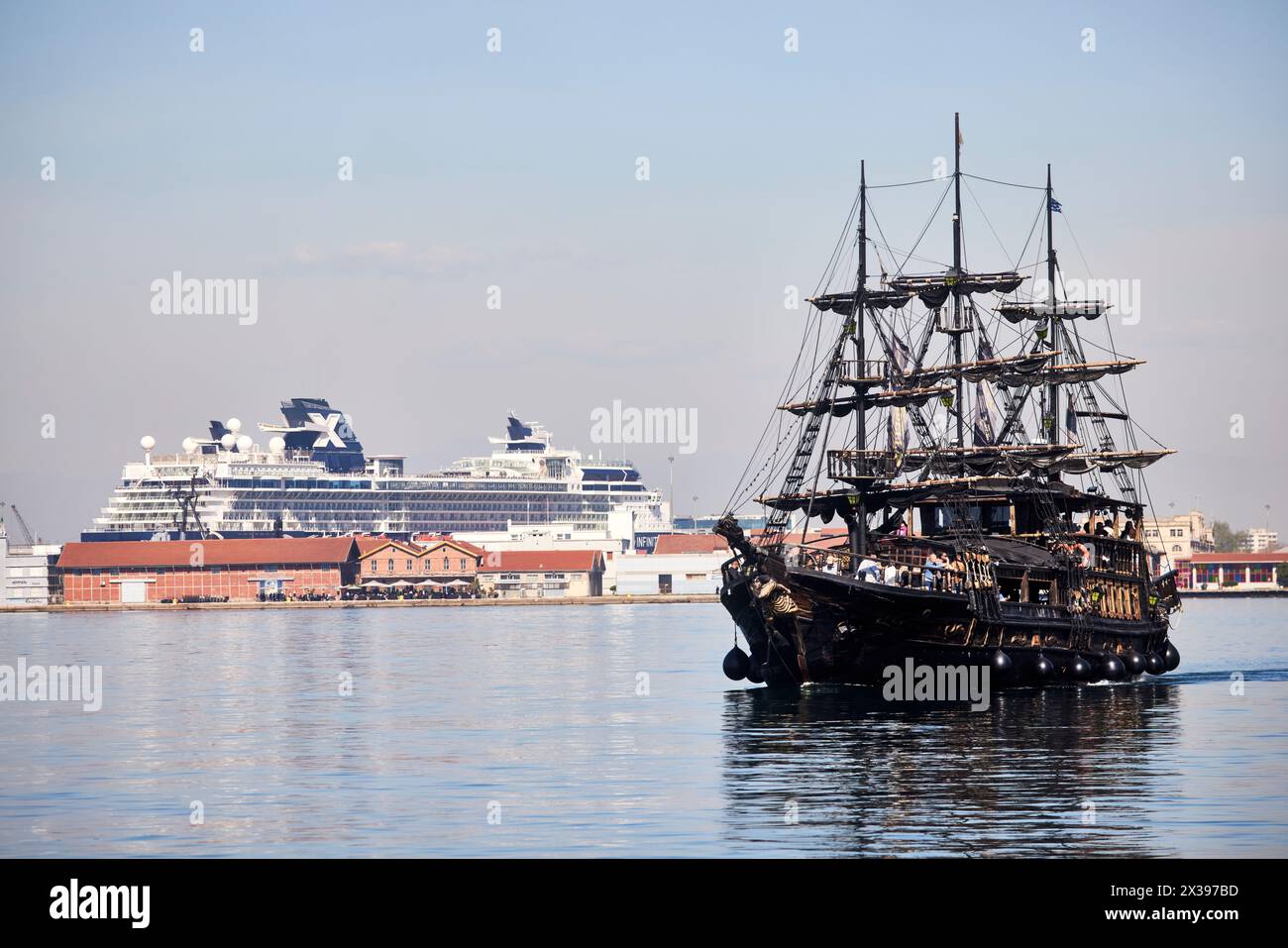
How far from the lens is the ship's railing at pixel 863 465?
65.2m

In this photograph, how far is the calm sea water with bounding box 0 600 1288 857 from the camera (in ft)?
91.5

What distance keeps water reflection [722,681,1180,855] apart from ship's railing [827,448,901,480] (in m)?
12.7

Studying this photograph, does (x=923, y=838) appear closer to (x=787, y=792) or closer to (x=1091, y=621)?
(x=787, y=792)

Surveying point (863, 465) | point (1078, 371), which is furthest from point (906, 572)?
point (1078, 371)

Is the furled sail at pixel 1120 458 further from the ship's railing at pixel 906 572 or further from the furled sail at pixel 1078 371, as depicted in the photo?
the ship's railing at pixel 906 572

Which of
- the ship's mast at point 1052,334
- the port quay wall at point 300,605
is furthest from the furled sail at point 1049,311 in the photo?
the port quay wall at point 300,605

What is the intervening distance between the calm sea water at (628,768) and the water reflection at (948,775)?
10cm

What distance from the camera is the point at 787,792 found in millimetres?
32844

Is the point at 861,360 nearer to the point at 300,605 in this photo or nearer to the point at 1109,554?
the point at 1109,554

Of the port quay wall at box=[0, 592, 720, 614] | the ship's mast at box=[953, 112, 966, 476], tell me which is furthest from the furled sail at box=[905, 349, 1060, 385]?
the port quay wall at box=[0, 592, 720, 614]

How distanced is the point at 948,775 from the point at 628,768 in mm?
6731
